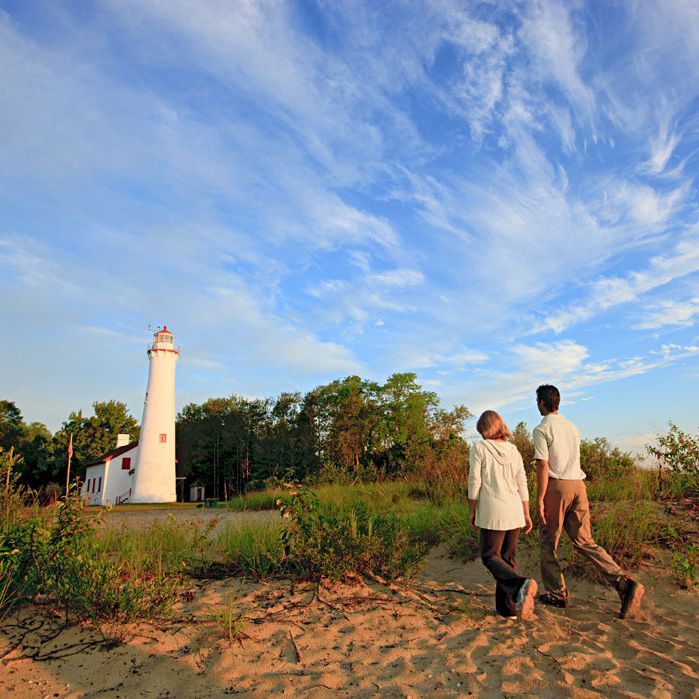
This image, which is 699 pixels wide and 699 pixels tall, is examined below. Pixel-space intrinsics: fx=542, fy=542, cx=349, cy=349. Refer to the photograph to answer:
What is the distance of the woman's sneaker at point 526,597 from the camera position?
4793mm

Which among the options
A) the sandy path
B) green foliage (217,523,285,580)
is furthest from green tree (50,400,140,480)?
green foliage (217,523,285,580)

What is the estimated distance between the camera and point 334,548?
5.97 m

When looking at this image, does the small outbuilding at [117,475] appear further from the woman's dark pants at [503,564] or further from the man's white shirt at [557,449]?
the man's white shirt at [557,449]

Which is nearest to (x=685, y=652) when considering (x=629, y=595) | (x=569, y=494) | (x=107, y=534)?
(x=629, y=595)

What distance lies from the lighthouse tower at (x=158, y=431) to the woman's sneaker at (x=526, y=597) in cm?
2993

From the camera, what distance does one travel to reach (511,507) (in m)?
5.00

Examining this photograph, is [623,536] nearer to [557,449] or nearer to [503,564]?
[557,449]

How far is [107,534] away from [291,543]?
2.44 metres

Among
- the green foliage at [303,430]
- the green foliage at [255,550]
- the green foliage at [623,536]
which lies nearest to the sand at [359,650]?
the green foliage at [255,550]

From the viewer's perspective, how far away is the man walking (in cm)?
531

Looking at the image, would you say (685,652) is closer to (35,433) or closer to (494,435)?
(494,435)

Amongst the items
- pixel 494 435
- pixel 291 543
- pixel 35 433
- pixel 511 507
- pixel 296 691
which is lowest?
pixel 296 691

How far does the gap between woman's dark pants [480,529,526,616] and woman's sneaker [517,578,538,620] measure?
0.05 m

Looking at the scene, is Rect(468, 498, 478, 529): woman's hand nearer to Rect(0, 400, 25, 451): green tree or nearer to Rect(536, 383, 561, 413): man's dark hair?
Rect(536, 383, 561, 413): man's dark hair
